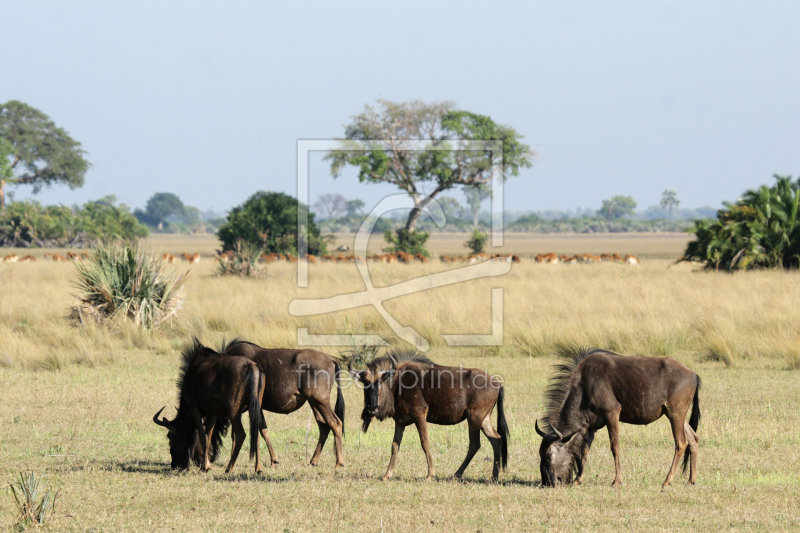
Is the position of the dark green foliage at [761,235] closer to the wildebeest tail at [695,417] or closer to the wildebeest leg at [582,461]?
the wildebeest tail at [695,417]

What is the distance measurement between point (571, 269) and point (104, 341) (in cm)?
1950

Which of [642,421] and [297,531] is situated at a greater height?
[642,421]

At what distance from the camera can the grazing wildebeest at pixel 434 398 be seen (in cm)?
676

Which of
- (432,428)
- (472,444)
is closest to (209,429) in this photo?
(472,444)

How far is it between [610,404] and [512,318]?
417 inches

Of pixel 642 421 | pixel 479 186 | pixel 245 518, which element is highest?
pixel 479 186

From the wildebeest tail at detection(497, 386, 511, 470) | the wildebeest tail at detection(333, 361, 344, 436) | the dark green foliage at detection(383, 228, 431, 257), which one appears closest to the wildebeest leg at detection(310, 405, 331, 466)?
the wildebeest tail at detection(333, 361, 344, 436)

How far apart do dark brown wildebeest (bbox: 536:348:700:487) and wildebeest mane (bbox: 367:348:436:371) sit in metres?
1.22

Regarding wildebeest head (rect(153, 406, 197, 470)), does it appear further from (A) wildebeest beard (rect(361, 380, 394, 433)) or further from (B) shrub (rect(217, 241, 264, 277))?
(B) shrub (rect(217, 241, 264, 277))

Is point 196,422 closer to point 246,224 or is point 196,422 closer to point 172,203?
point 246,224

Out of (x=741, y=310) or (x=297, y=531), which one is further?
(x=741, y=310)

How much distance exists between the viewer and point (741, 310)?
15.9 m

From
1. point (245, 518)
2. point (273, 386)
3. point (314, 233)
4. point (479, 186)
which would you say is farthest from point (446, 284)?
point (479, 186)
